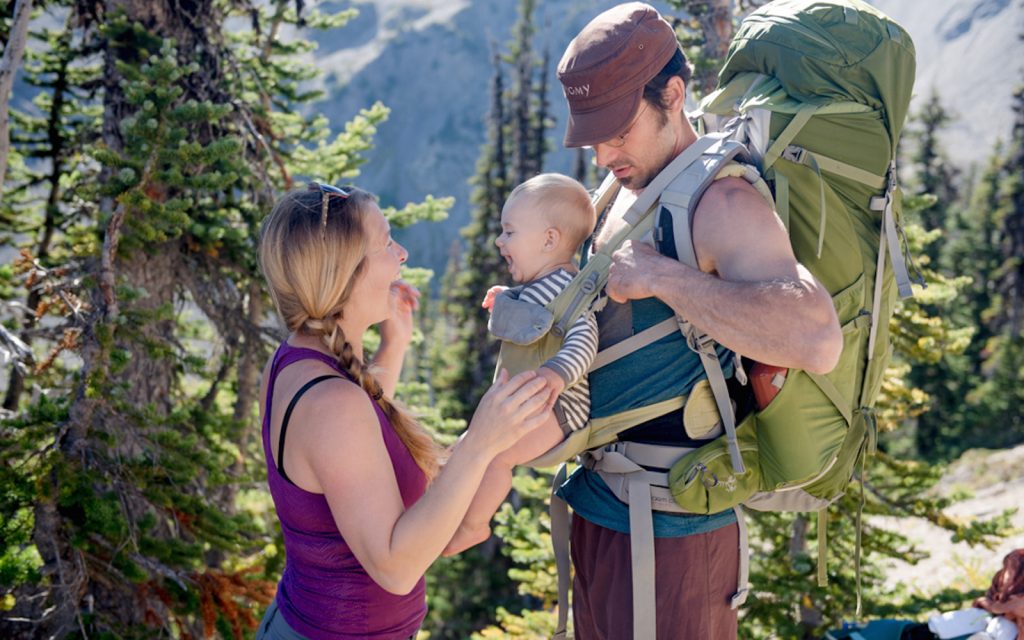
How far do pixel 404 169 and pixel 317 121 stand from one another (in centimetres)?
13881

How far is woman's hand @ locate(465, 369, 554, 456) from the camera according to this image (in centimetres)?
234

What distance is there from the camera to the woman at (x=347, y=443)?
93.7 inches

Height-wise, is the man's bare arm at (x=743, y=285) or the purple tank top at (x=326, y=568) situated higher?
the man's bare arm at (x=743, y=285)

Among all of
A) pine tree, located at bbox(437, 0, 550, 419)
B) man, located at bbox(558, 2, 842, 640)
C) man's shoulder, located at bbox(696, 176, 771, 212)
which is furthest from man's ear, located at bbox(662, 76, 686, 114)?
pine tree, located at bbox(437, 0, 550, 419)

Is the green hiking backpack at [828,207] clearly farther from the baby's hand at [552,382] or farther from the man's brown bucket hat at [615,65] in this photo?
the baby's hand at [552,382]

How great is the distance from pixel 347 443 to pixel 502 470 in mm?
522

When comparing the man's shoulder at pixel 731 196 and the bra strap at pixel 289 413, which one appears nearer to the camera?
the man's shoulder at pixel 731 196

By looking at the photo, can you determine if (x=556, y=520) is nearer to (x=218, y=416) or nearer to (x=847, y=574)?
(x=218, y=416)

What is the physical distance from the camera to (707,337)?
2551mm

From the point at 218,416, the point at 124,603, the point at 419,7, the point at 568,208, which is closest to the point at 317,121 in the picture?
the point at 218,416

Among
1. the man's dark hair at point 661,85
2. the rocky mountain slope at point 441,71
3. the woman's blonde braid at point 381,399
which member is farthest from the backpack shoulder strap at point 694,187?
the rocky mountain slope at point 441,71

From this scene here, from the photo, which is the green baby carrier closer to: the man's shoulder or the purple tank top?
the man's shoulder

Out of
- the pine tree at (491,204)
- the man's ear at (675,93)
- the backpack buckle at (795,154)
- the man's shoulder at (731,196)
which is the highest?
the man's ear at (675,93)

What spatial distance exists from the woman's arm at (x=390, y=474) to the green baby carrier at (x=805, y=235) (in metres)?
0.38
